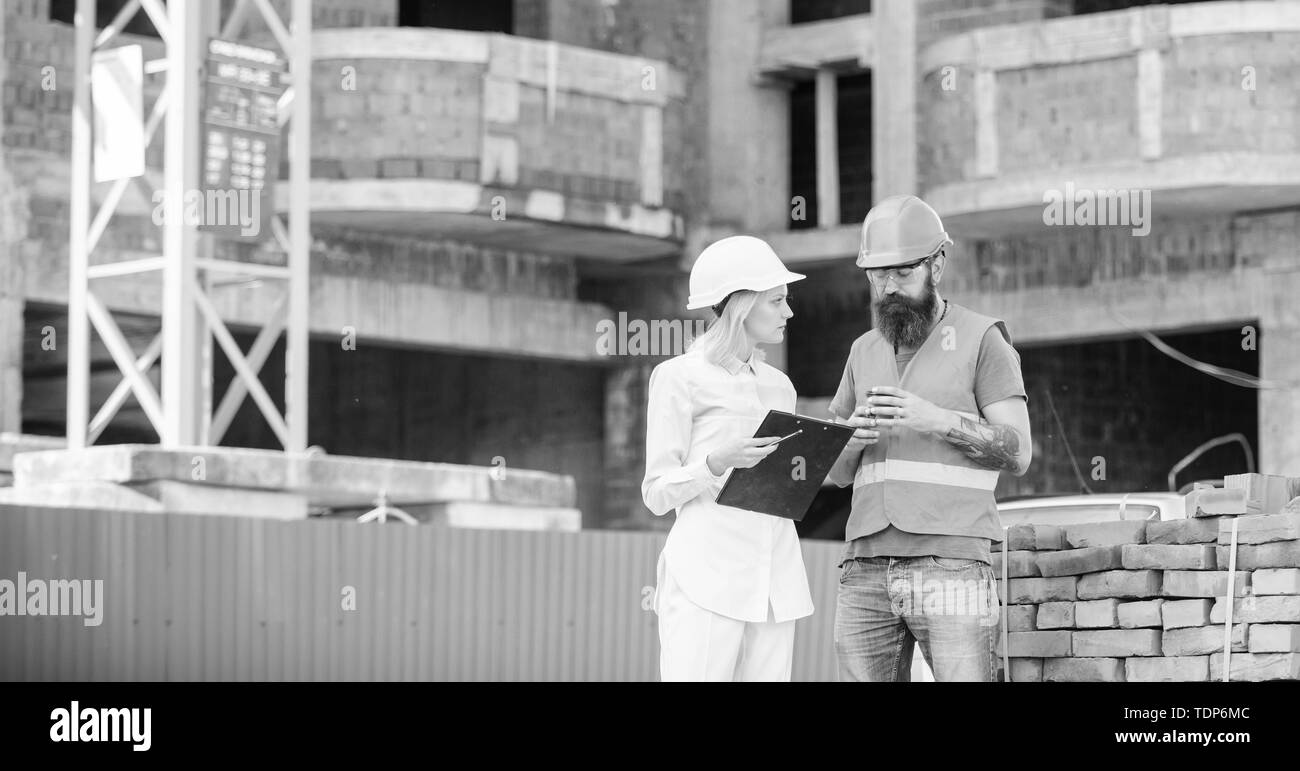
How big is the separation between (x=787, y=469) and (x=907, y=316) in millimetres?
538

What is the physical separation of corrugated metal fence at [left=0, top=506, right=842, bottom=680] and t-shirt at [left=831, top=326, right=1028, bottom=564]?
6.81 meters

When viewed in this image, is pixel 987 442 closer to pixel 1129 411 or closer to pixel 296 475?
pixel 296 475

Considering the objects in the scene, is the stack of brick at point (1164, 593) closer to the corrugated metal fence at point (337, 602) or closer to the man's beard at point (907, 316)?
the man's beard at point (907, 316)

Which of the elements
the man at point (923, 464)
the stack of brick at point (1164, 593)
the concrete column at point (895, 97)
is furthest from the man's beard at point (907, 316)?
the concrete column at point (895, 97)

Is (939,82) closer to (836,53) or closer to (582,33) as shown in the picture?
(836,53)

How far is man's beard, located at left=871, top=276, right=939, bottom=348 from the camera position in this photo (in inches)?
222

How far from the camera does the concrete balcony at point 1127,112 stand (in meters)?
15.8

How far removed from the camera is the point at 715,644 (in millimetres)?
5586

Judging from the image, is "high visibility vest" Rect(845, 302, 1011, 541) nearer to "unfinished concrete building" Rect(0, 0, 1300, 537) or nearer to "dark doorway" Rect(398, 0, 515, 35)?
"unfinished concrete building" Rect(0, 0, 1300, 537)

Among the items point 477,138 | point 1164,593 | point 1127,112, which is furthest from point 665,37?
point 1164,593

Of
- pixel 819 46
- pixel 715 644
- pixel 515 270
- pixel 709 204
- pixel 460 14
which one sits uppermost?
pixel 460 14

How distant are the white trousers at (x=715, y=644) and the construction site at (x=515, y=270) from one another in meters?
6.13
